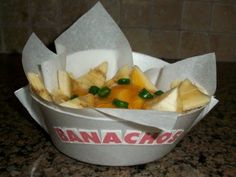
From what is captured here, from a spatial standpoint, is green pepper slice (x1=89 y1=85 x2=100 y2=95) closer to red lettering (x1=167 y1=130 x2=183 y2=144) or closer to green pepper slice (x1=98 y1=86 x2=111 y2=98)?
green pepper slice (x1=98 y1=86 x2=111 y2=98)

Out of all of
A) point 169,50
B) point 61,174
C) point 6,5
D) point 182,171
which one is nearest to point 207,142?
point 182,171

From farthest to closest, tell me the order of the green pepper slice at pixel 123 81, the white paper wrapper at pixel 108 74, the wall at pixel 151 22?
the wall at pixel 151 22
the green pepper slice at pixel 123 81
the white paper wrapper at pixel 108 74

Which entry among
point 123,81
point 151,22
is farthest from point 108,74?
point 151,22

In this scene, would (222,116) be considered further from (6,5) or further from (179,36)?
(6,5)

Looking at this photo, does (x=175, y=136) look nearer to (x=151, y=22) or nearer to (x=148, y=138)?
(x=148, y=138)

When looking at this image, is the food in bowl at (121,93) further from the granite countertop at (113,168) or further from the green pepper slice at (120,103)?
the granite countertop at (113,168)

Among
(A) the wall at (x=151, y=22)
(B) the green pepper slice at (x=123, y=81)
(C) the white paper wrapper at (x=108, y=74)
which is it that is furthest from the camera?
(A) the wall at (x=151, y=22)

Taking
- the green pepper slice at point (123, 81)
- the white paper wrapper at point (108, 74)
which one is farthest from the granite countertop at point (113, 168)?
the green pepper slice at point (123, 81)

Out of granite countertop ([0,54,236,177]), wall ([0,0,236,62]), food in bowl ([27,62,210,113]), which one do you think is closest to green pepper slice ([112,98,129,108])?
food in bowl ([27,62,210,113])
